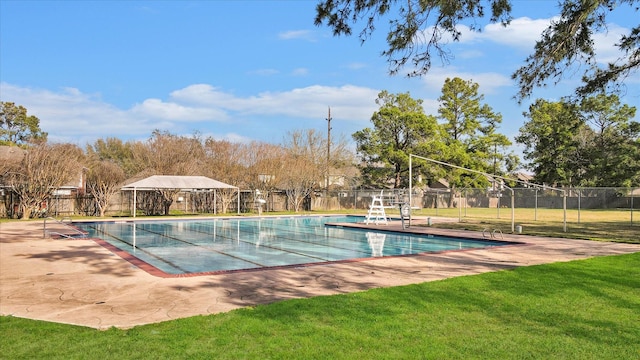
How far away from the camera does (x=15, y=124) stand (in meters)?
51.0

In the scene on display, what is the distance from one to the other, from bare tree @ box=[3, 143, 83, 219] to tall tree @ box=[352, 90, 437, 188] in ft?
78.7

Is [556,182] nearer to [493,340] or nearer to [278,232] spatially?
[278,232]

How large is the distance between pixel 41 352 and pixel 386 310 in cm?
342

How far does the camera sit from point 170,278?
7828 mm

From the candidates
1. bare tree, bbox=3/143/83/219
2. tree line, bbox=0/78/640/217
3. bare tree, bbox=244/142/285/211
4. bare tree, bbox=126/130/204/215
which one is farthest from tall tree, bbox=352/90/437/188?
bare tree, bbox=3/143/83/219

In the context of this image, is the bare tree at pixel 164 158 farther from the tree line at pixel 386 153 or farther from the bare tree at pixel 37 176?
the bare tree at pixel 37 176

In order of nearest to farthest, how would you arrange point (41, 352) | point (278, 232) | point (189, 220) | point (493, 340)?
point (41, 352) < point (493, 340) < point (278, 232) < point (189, 220)

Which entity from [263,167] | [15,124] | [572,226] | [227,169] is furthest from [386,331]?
[15,124]

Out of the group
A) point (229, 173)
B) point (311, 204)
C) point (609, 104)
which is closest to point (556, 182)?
point (609, 104)


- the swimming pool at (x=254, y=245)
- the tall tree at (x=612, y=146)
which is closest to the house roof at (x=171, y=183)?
the swimming pool at (x=254, y=245)

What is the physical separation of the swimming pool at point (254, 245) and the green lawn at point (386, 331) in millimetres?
4663

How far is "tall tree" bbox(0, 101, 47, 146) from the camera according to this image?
1960 inches

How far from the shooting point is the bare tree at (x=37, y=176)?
23.8m

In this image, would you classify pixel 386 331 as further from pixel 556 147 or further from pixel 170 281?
pixel 556 147
